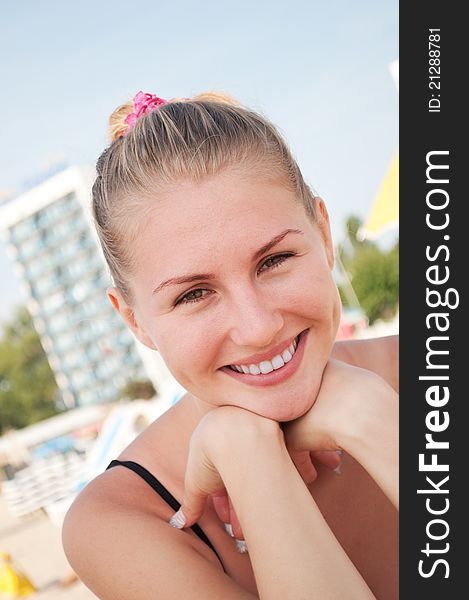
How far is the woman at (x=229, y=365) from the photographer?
1.29 metres

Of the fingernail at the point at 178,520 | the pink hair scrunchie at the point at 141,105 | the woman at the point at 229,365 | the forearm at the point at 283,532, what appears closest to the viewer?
the forearm at the point at 283,532

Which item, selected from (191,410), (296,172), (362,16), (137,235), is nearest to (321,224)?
(296,172)

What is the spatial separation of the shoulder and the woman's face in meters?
0.58

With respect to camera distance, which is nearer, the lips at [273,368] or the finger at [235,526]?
the lips at [273,368]

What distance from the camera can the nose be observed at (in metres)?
1.32

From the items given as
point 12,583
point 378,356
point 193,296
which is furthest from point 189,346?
point 12,583

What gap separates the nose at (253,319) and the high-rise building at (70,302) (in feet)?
229

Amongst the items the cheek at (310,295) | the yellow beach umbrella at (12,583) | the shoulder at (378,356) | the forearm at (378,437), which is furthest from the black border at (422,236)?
the yellow beach umbrella at (12,583)

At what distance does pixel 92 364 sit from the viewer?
73312 mm

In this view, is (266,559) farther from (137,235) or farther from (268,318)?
(137,235)

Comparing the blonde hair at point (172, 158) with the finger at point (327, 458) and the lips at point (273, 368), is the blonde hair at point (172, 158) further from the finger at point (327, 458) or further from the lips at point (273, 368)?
the finger at point (327, 458)

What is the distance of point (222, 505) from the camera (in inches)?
61.4

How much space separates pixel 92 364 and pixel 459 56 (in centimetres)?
7385

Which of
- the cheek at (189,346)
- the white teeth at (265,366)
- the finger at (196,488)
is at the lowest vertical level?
the finger at (196,488)
